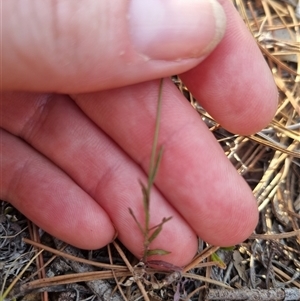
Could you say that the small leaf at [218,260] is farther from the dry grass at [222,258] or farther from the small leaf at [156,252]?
the small leaf at [156,252]

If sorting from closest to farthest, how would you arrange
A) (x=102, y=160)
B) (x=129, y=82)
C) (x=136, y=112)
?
(x=129, y=82) < (x=136, y=112) < (x=102, y=160)

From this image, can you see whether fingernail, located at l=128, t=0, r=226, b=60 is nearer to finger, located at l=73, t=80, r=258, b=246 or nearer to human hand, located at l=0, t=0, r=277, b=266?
human hand, located at l=0, t=0, r=277, b=266

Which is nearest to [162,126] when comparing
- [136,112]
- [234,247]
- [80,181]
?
[136,112]

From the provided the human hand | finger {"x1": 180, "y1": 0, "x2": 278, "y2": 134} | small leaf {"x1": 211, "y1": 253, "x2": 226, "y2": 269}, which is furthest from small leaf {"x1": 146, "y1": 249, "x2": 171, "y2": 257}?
finger {"x1": 180, "y1": 0, "x2": 278, "y2": 134}

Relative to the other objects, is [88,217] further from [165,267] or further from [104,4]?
[104,4]

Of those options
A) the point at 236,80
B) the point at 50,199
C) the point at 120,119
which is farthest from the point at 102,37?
the point at 50,199

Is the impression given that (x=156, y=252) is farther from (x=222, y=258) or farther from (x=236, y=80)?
(x=236, y=80)

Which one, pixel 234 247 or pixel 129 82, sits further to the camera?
pixel 234 247
